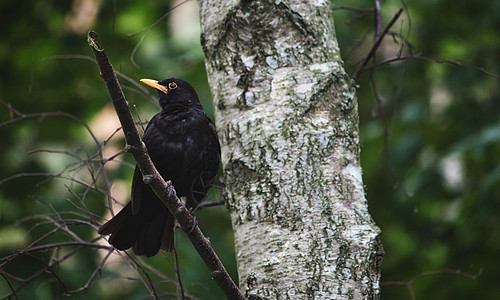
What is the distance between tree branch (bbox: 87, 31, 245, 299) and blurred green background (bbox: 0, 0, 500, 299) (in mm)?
1659

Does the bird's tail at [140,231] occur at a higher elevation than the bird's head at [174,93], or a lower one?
lower

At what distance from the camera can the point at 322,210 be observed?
6.92ft

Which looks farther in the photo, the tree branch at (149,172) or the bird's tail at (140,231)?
the bird's tail at (140,231)

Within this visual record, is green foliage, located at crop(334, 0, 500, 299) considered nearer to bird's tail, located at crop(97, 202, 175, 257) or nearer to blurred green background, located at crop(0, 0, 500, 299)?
blurred green background, located at crop(0, 0, 500, 299)

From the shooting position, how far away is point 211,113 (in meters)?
4.14

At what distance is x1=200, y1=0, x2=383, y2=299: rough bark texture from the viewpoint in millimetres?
2061

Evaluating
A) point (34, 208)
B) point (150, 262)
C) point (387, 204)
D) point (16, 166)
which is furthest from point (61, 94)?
point (387, 204)

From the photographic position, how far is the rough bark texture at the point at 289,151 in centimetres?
206

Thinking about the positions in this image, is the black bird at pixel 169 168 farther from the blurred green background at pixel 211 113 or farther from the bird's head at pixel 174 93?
the blurred green background at pixel 211 113

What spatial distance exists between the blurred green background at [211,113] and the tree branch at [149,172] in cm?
166

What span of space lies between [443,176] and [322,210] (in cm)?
205

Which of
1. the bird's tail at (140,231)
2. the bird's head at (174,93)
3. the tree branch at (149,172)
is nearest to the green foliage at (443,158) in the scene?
the bird's head at (174,93)

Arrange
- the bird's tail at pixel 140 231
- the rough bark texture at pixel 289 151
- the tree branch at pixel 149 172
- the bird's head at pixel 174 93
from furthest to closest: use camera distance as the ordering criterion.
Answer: the bird's head at pixel 174 93 < the bird's tail at pixel 140 231 < the rough bark texture at pixel 289 151 < the tree branch at pixel 149 172

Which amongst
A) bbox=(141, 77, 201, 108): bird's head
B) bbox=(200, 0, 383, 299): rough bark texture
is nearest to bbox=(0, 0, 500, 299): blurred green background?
bbox=(141, 77, 201, 108): bird's head
